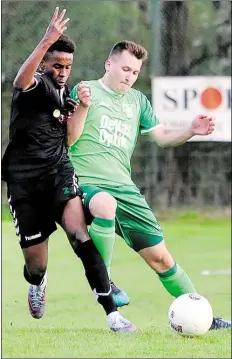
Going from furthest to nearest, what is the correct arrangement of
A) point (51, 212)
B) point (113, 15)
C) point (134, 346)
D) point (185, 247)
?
point (113, 15) → point (185, 247) → point (51, 212) → point (134, 346)

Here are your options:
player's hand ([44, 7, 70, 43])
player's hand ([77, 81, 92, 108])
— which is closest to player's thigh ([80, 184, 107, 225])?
player's hand ([77, 81, 92, 108])

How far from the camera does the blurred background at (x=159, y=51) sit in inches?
436

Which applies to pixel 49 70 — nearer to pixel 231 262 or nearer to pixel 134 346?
pixel 134 346

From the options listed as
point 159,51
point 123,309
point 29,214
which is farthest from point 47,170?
point 159,51

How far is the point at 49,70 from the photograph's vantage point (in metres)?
4.98

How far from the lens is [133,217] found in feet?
17.5

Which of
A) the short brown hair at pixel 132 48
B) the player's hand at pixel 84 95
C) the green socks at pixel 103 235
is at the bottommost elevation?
the green socks at pixel 103 235

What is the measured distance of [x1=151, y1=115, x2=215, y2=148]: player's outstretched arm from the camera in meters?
5.25

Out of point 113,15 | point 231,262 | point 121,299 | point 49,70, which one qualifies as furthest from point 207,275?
point 49,70

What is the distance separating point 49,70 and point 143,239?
3.25 feet

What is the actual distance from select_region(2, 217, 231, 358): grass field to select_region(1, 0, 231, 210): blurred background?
0.76m

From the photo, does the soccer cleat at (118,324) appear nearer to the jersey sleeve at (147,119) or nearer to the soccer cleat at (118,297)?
the soccer cleat at (118,297)

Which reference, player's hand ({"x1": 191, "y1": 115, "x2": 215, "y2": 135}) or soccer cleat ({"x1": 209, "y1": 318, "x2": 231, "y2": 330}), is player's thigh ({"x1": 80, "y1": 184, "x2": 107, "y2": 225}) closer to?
player's hand ({"x1": 191, "y1": 115, "x2": 215, "y2": 135})

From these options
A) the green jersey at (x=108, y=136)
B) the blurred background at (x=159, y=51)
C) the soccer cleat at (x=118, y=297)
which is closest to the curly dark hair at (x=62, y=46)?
the green jersey at (x=108, y=136)
